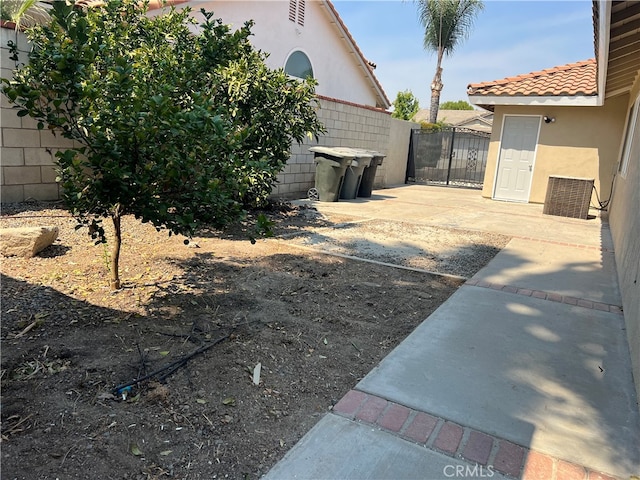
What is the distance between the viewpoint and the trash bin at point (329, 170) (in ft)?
36.1

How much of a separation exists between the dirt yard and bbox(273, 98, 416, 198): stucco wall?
17.1 ft

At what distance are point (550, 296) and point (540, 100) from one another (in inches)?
368

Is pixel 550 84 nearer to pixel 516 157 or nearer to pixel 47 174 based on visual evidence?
pixel 516 157

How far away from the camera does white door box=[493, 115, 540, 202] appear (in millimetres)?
13281

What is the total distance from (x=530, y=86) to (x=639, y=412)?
1199 centimetres

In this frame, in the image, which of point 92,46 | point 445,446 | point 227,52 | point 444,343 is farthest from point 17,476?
point 227,52

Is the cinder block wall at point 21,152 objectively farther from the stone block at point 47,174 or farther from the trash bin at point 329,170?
the trash bin at point 329,170

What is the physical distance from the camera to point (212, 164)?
11.6 ft

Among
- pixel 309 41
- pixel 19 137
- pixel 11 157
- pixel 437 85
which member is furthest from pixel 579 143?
pixel 437 85

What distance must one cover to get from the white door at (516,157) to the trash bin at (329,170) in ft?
17.4

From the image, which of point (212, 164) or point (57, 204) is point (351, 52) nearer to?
point (57, 204)

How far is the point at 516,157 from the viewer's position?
13570 millimetres

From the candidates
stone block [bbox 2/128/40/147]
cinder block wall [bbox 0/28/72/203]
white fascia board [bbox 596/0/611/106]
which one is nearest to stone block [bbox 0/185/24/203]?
cinder block wall [bbox 0/28/72/203]

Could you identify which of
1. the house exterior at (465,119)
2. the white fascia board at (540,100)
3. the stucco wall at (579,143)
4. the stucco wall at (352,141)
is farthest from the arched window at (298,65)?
the house exterior at (465,119)
